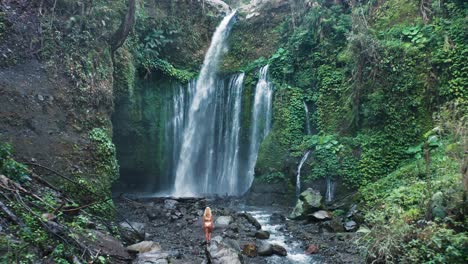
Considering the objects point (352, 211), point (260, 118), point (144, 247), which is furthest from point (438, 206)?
point (260, 118)

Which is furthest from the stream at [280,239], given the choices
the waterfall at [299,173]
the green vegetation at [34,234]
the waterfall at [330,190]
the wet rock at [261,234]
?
the green vegetation at [34,234]

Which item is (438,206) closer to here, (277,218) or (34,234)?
(277,218)

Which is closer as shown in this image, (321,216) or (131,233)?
(131,233)

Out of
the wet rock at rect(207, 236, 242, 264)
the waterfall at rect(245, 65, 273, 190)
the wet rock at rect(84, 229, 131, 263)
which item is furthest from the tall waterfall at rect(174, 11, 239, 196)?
the wet rock at rect(84, 229, 131, 263)

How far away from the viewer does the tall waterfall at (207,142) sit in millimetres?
16875

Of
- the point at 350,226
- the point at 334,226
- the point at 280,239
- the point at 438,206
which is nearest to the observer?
the point at 438,206

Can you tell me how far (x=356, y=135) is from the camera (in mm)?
13055

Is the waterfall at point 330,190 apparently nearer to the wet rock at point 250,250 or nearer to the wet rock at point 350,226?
the wet rock at point 350,226

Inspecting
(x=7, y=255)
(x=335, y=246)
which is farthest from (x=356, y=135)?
(x=7, y=255)

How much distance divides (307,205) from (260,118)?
6.07 metres

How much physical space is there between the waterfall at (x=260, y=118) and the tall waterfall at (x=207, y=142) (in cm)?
90

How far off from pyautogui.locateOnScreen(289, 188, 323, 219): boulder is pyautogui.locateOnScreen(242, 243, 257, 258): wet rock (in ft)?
10.8

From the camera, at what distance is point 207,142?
57.2ft

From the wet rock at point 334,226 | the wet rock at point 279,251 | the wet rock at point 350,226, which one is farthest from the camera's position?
the wet rock at point 334,226
